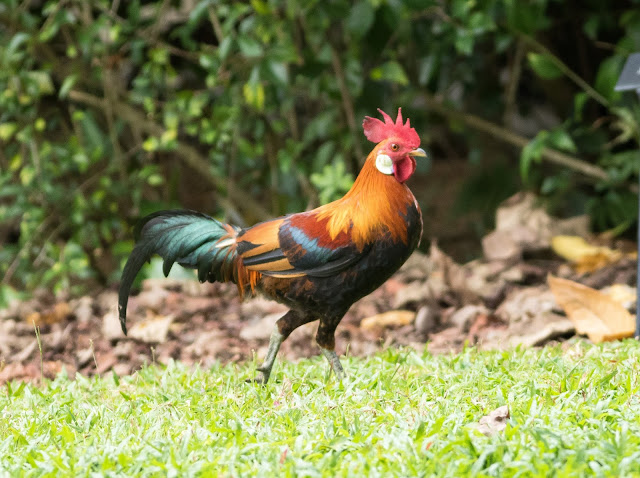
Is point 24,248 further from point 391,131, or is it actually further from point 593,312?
point 593,312

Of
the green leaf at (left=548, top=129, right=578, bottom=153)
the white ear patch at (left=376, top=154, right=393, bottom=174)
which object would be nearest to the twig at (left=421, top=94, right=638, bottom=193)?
the green leaf at (left=548, top=129, right=578, bottom=153)

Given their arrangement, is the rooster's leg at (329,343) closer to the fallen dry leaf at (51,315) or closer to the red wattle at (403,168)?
the red wattle at (403,168)

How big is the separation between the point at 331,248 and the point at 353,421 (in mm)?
726

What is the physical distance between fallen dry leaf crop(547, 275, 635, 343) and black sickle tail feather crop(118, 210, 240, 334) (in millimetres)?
A: 1721

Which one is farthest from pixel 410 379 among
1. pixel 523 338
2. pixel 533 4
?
pixel 533 4

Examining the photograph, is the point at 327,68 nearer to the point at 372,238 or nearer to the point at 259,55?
the point at 259,55

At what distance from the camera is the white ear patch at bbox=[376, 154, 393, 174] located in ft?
10.7

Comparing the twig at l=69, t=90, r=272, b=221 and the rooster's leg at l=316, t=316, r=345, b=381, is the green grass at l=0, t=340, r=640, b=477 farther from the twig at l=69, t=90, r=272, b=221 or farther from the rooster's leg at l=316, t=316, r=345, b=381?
the twig at l=69, t=90, r=272, b=221

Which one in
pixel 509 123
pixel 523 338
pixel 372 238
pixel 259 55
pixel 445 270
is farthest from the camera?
pixel 509 123

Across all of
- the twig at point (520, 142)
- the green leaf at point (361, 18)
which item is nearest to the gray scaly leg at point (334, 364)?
the green leaf at point (361, 18)

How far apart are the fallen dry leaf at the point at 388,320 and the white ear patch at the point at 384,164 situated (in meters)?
1.68

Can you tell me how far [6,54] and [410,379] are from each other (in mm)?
3833

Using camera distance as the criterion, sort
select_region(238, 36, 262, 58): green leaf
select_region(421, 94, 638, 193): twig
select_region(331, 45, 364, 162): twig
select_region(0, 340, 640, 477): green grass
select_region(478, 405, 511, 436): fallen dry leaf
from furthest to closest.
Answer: select_region(421, 94, 638, 193): twig < select_region(331, 45, 364, 162): twig < select_region(238, 36, 262, 58): green leaf < select_region(478, 405, 511, 436): fallen dry leaf < select_region(0, 340, 640, 477): green grass

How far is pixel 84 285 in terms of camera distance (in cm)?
653
